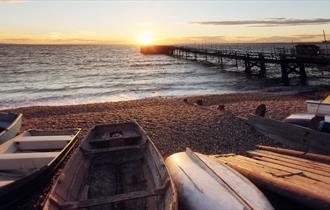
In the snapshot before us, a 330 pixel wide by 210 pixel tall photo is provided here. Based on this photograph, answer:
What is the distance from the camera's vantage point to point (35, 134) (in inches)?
480

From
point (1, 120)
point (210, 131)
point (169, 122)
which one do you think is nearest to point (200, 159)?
point (210, 131)

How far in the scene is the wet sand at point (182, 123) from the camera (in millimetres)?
12391

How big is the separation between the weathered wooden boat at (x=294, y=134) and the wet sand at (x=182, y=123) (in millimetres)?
335

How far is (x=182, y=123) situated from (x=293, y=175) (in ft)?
29.3

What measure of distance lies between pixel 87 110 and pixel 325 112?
14647 millimetres

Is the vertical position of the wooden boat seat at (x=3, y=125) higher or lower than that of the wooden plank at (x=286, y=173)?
higher

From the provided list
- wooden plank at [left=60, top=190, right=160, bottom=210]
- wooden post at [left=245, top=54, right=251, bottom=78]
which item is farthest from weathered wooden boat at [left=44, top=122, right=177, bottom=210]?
wooden post at [left=245, top=54, right=251, bottom=78]

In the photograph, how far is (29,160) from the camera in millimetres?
8945

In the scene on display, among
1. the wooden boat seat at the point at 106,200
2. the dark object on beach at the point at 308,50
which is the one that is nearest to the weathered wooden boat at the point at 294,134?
the wooden boat seat at the point at 106,200

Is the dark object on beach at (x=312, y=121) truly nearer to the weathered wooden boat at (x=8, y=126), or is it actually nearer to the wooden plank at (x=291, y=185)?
the wooden plank at (x=291, y=185)

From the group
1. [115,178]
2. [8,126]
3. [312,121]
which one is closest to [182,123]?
[312,121]

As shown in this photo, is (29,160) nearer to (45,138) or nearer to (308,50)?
(45,138)

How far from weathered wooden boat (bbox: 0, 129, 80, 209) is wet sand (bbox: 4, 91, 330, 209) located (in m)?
0.73

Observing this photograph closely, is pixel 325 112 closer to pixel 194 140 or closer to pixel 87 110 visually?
pixel 194 140
